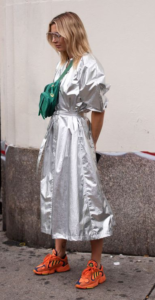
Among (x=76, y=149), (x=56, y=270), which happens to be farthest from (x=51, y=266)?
(x=76, y=149)

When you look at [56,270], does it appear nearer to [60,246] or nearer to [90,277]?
[60,246]

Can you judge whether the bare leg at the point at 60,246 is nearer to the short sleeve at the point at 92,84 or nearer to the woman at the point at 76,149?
the woman at the point at 76,149

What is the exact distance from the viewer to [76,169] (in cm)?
365

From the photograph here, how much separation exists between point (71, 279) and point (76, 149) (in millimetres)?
1036

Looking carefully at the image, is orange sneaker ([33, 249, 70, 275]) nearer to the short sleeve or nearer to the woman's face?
the short sleeve

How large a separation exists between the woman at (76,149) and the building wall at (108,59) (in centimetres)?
67

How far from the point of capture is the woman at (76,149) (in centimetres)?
358

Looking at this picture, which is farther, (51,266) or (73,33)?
(51,266)

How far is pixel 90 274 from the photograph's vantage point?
3805 mm

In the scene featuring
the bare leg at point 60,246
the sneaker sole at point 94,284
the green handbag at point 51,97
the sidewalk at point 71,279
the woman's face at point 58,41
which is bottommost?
the sidewalk at point 71,279

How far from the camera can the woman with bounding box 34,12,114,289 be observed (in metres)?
3.58

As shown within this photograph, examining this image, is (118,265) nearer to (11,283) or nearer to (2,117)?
(11,283)

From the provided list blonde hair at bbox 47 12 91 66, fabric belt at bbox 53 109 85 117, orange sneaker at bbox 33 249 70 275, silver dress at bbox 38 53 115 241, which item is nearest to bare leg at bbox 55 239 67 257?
orange sneaker at bbox 33 249 70 275

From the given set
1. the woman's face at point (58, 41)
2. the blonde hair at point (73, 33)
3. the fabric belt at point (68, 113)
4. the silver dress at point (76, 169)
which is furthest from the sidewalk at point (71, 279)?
the woman's face at point (58, 41)
